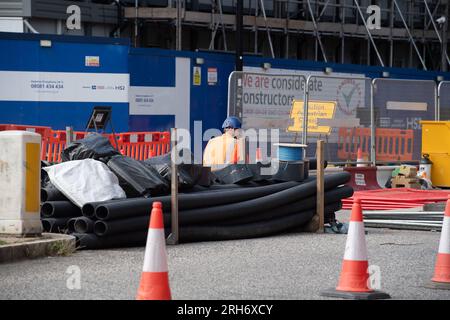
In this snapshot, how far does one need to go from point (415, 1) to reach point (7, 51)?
21.3 m

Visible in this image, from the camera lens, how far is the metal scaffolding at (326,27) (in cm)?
3638

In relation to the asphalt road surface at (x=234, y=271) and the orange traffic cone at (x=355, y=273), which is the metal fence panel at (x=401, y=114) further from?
the orange traffic cone at (x=355, y=273)

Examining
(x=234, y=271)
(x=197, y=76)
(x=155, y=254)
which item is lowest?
(x=234, y=271)

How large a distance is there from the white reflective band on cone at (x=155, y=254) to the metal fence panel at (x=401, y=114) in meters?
16.1

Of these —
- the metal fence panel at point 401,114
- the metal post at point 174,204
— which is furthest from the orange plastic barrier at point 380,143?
the metal post at point 174,204

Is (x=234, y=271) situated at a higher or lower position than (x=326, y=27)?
lower

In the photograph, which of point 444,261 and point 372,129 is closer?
point 444,261

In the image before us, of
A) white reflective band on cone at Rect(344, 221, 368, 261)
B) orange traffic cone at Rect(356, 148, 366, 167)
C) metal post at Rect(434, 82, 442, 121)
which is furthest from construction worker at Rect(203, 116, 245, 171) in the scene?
metal post at Rect(434, 82, 442, 121)

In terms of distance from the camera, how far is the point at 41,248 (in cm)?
1129

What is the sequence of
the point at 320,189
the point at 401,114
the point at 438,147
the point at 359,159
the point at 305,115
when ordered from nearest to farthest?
1. the point at 320,189
2. the point at 305,115
3. the point at 359,159
4. the point at 438,147
5. the point at 401,114

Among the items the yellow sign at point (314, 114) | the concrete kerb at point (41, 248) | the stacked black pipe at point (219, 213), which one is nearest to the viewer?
the concrete kerb at point (41, 248)

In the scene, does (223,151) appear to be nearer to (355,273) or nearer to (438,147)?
(438,147)

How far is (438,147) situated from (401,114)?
1.67m

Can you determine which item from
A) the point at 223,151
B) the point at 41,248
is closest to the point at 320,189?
the point at 223,151
